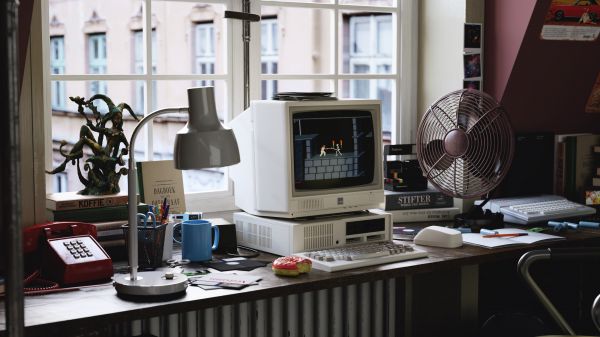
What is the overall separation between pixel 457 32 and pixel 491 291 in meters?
1.15

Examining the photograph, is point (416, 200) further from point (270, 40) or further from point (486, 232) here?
point (270, 40)

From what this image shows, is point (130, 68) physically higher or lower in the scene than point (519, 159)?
higher

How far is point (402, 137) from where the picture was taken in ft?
12.5

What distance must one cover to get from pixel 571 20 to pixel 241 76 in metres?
1.46

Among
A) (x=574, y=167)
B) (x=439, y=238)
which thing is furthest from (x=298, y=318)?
(x=574, y=167)

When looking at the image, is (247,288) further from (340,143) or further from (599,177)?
(599,177)

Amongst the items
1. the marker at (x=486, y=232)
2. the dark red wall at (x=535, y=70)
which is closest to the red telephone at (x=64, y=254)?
the marker at (x=486, y=232)

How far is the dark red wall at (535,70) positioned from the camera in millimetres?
3576

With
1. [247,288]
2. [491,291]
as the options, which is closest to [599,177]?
[491,291]

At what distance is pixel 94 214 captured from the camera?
107 inches

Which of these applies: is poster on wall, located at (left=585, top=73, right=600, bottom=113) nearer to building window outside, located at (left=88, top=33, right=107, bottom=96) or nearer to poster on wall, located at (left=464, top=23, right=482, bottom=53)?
poster on wall, located at (left=464, top=23, right=482, bottom=53)

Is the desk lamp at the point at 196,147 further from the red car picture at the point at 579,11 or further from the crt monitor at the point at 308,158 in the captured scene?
the red car picture at the point at 579,11

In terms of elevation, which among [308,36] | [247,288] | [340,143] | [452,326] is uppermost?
[308,36]

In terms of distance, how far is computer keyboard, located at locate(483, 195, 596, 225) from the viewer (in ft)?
11.0
